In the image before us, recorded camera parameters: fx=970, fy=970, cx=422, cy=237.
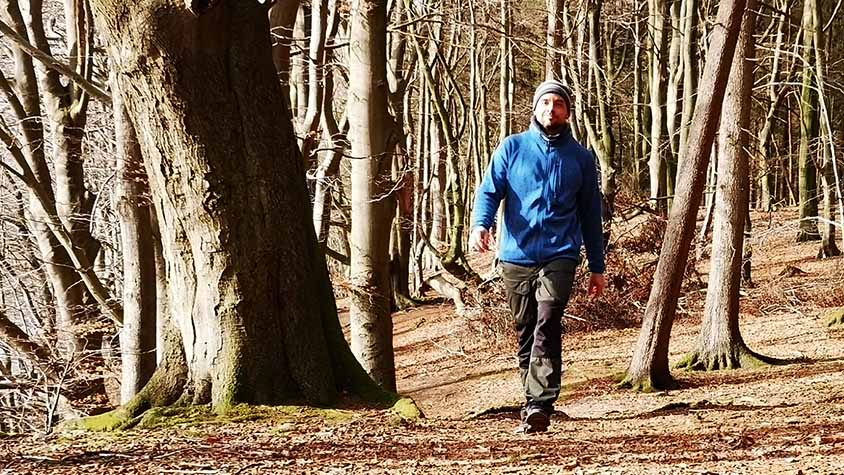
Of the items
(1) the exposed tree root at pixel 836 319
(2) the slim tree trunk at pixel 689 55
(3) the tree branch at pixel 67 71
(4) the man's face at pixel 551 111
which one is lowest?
(1) the exposed tree root at pixel 836 319

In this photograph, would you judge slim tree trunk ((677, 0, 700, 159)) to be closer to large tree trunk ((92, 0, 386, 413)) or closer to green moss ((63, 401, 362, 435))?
large tree trunk ((92, 0, 386, 413))

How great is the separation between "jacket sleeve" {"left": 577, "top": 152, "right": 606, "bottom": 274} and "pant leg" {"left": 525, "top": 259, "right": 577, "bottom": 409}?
0.25 metres

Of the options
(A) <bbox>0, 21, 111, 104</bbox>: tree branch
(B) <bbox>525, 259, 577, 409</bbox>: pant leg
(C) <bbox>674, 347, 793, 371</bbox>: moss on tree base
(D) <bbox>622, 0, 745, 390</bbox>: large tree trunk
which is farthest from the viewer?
(C) <bbox>674, 347, 793, 371</bbox>: moss on tree base

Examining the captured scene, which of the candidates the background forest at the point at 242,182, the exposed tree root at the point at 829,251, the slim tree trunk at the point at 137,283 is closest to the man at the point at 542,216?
the background forest at the point at 242,182

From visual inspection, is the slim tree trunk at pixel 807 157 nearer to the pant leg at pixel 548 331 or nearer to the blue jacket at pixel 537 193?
the blue jacket at pixel 537 193

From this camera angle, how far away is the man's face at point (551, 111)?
5543mm

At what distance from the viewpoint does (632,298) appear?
1642cm

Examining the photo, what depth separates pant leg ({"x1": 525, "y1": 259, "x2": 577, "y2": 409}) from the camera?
5.54 meters

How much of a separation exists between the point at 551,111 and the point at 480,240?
0.85 metres

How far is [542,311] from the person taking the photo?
560 cm

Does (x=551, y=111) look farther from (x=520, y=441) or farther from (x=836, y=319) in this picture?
(x=836, y=319)

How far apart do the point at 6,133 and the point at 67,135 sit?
3.22 ft

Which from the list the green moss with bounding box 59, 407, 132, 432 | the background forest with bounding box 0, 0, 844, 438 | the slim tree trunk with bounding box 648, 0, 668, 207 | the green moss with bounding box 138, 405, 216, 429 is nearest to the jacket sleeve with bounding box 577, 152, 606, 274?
the background forest with bounding box 0, 0, 844, 438

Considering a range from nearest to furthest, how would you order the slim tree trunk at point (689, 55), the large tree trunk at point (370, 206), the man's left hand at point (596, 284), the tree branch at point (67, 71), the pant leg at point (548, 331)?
1. the pant leg at point (548, 331)
2. the man's left hand at point (596, 284)
3. the tree branch at point (67, 71)
4. the large tree trunk at point (370, 206)
5. the slim tree trunk at point (689, 55)
